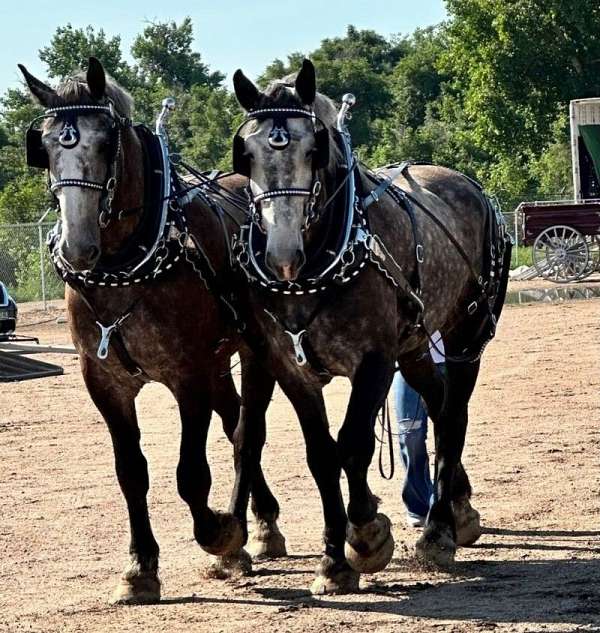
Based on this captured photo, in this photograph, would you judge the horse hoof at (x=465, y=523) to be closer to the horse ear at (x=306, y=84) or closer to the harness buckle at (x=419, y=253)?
the harness buckle at (x=419, y=253)

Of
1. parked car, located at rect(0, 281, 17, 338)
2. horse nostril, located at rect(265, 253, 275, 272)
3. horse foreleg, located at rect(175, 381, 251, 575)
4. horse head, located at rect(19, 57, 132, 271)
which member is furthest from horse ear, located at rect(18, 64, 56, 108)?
parked car, located at rect(0, 281, 17, 338)

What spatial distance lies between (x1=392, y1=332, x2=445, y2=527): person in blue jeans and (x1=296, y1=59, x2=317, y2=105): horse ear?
2.15 meters

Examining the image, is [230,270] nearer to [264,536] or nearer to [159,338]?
[159,338]

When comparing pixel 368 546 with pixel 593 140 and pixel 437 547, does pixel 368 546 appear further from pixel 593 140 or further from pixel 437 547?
pixel 593 140

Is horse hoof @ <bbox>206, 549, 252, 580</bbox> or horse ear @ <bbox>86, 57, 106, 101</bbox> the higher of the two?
horse ear @ <bbox>86, 57, 106, 101</bbox>

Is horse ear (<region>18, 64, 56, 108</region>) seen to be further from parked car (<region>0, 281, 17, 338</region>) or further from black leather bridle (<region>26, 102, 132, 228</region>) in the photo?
parked car (<region>0, 281, 17, 338</region>)

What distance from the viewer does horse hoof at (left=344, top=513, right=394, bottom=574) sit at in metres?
6.20

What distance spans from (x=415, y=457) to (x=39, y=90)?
3.06 meters

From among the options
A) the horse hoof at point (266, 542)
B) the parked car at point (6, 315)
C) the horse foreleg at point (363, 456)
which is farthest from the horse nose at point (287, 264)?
the parked car at point (6, 315)

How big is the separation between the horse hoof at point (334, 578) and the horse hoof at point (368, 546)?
0.32 ft

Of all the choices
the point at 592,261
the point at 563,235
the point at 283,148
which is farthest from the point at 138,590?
the point at 592,261

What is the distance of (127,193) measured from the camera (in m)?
6.32

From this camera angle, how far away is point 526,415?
1155 cm

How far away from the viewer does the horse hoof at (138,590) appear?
6449mm
